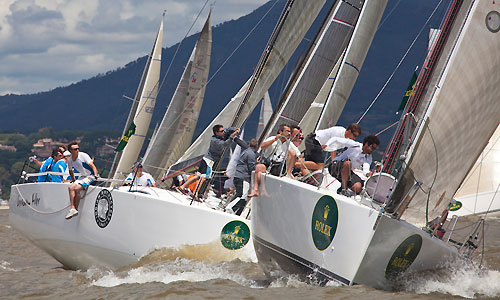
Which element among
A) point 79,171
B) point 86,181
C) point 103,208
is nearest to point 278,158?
point 103,208

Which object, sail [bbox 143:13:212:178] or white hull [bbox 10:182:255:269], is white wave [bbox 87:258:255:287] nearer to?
white hull [bbox 10:182:255:269]

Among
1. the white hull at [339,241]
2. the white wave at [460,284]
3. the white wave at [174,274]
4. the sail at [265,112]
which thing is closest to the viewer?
the white hull at [339,241]

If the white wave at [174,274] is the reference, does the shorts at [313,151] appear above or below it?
above

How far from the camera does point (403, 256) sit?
6.87 m

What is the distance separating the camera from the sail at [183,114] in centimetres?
1855

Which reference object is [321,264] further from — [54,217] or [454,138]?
[54,217]

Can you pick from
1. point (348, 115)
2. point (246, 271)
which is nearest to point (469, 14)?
point (246, 271)

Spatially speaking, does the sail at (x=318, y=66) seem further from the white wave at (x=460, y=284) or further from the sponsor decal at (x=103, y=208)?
the white wave at (x=460, y=284)

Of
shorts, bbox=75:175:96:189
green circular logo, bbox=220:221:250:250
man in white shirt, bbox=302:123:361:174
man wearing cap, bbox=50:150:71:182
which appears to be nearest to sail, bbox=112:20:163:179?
man wearing cap, bbox=50:150:71:182

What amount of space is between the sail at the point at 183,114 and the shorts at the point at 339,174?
10659mm

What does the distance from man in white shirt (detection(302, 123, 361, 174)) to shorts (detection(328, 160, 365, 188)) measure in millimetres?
164

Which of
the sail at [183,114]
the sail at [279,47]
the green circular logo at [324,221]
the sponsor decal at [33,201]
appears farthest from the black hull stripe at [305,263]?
the sail at [183,114]

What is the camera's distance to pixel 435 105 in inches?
265

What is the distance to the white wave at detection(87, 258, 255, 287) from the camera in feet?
26.3
